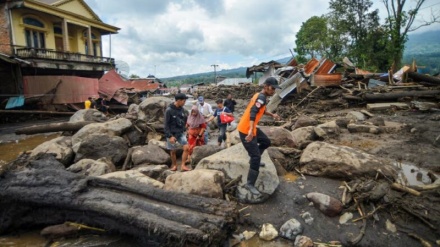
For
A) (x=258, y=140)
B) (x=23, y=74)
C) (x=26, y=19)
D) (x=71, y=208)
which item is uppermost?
(x=26, y=19)

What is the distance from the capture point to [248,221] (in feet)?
13.1

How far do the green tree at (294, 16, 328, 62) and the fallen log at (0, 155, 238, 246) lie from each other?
29384mm

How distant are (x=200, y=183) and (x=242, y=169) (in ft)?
2.73

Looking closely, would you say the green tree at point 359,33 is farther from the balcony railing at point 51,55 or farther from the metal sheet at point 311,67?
the balcony railing at point 51,55

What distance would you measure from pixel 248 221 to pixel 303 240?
0.83 m

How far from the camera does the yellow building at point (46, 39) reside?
633 inches

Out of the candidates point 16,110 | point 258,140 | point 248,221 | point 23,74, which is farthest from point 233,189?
point 23,74

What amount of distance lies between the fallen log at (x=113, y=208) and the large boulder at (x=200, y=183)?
32 cm

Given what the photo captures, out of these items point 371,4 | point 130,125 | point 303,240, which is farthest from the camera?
point 371,4

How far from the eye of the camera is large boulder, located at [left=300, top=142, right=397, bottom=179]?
15.2ft

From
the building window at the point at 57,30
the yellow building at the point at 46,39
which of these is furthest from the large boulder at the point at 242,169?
the building window at the point at 57,30

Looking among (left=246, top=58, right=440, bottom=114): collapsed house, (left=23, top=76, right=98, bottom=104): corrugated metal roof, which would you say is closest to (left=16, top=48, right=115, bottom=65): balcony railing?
(left=23, top=76, right=98, bottom=104): corrugated metal roof

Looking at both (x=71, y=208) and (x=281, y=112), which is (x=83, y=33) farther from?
(x=71, y=208)

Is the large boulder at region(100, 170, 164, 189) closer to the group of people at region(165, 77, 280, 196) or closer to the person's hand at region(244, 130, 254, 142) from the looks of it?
the group of people at region(165, 77, 280, 196)
